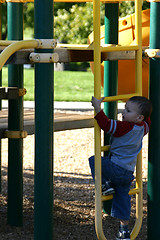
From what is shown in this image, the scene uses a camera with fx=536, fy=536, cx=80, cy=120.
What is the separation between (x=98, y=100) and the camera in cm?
311

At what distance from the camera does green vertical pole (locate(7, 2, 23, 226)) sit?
4057mm

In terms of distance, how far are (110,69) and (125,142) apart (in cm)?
150

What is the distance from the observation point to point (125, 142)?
10.6 feet

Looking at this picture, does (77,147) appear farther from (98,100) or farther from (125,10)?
(125,10)

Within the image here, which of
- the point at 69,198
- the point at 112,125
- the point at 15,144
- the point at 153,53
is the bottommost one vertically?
the point at 69,198

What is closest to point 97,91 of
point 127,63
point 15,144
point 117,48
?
point 117,48

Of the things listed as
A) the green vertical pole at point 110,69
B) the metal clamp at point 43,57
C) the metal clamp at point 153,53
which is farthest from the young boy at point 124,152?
the green vertical pole at point 110,69

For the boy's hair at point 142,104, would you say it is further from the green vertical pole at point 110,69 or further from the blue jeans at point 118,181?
the green vertical pole at point 110,69

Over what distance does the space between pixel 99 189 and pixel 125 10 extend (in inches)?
450

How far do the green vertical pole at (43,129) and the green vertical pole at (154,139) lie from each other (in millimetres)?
924

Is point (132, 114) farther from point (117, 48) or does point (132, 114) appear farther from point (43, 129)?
point (43, 129)

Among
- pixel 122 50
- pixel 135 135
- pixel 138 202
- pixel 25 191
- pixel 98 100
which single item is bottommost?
pixel 25 191

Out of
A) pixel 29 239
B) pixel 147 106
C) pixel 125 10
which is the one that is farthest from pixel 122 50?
pixel 125 10

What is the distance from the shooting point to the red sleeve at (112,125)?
3129 millimetres
